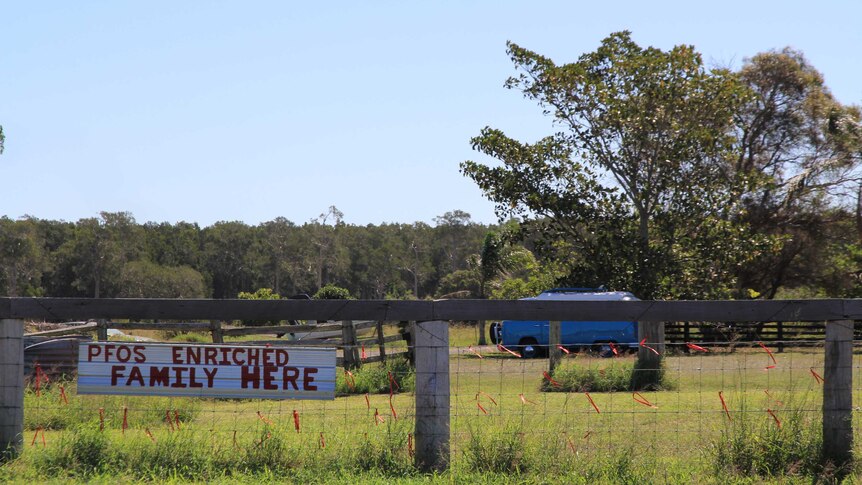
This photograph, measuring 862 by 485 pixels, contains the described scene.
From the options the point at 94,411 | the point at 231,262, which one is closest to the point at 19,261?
the point at 231,262

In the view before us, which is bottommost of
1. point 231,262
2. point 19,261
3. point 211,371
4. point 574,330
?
point 574,330

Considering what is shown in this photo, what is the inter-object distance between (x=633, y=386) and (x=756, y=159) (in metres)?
29.3

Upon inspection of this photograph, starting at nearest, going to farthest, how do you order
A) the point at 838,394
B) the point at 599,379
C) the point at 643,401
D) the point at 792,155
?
the point at 838,394
the point at 643,401
the point at 599,379
the point at 792,155

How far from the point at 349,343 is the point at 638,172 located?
1357cm

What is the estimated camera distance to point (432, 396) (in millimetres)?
7910

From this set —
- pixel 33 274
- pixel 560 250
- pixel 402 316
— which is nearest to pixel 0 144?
pixel 560 250

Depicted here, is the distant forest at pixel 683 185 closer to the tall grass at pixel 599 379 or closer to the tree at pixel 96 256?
the tall grass at pixel 599 379

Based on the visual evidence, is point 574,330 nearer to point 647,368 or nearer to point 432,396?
point 647,368

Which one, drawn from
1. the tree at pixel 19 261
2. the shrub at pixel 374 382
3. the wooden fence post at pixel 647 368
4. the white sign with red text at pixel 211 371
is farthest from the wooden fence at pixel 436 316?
the tree at pixel 19 261

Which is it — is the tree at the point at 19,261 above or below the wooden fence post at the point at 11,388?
above

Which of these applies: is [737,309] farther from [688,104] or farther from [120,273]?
[120,273]

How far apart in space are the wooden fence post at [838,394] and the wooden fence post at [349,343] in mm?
10461

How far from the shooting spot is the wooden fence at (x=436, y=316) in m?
7.93

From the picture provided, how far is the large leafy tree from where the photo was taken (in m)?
28.3
